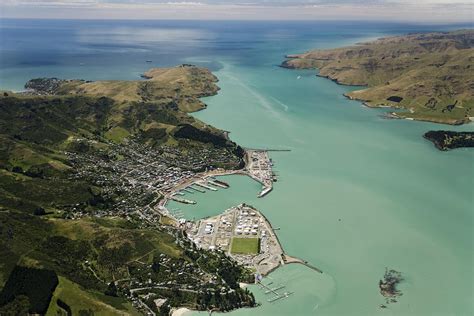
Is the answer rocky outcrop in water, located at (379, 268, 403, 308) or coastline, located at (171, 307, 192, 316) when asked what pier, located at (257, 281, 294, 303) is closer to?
coastline, located at (171, 307, 192, 316)

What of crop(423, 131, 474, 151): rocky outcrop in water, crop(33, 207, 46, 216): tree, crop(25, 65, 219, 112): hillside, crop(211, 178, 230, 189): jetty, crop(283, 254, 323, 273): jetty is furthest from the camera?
crop(25, 65, 219, 112): hillside

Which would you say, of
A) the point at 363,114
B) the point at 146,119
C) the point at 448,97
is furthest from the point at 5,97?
the point at 448,97

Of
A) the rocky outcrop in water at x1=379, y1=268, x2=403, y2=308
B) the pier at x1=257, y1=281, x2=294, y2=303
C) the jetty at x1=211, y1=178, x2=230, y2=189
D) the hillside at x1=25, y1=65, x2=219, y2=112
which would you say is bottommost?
the pier at x1=257, y1=281, x2=294, y2=303

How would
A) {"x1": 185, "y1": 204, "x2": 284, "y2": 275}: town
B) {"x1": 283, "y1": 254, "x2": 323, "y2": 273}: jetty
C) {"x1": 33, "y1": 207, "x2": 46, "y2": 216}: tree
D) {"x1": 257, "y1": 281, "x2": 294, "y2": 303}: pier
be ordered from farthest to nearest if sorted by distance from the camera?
{"x1": 33, "y1": 207, "x2": 46, "y2": 216}: tree
{"x1": 185, "y1": 204, "x2": 284, "y2": 275}: town
{"x1": 283, "y1": 254, "x2": 323, "y2": 273}: jetty
{"x1": 257, "y1": 281, "x2": 294, "y2": 303}: pier

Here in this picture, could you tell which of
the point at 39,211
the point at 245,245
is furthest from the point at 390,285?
the point at 39,211

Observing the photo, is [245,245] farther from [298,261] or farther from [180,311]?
[180,311]

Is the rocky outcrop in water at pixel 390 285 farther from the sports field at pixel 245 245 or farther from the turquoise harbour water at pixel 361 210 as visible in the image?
the sports field at pixel 245 245

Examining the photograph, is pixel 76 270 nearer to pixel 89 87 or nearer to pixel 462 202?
pixel 462 202

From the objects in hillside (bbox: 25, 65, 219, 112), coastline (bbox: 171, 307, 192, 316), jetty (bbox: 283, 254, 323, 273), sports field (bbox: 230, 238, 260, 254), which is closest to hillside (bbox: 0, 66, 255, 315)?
coastline (bbox: 171, 307, 192, 316)

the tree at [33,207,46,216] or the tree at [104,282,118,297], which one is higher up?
the tree at [33,207,46,216]
